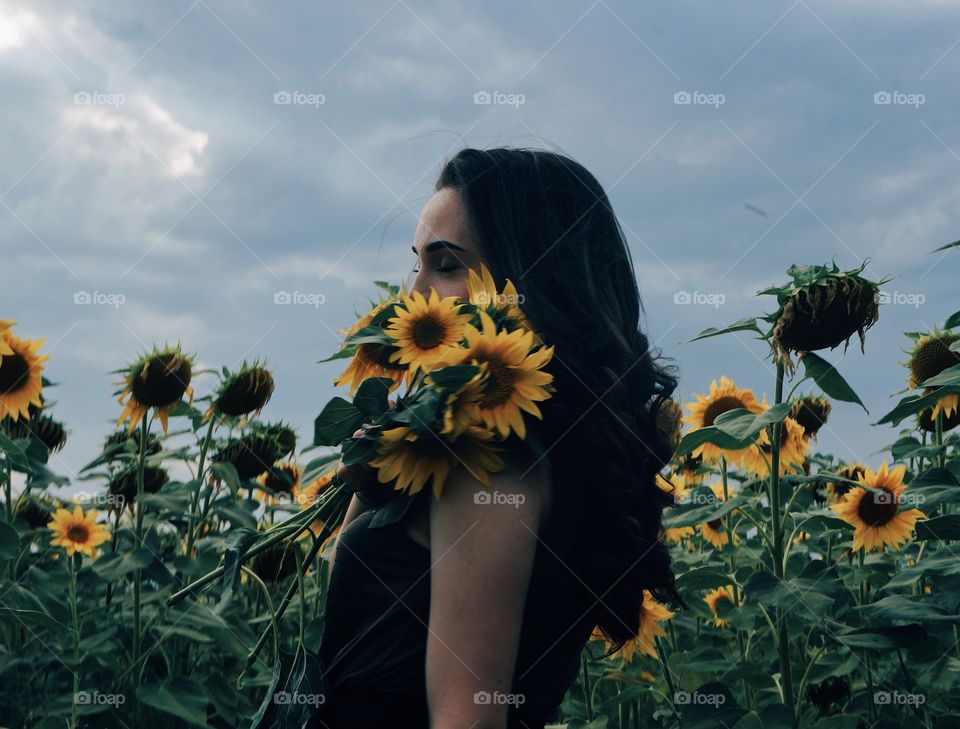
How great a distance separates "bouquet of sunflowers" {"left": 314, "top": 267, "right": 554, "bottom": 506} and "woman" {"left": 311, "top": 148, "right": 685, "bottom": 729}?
38 mm

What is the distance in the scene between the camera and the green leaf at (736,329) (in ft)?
6.69

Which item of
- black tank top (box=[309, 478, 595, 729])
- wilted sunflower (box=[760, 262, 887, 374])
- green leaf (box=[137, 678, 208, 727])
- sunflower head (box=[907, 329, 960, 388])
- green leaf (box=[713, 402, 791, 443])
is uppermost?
sunflower head (box=[907, 329, 960, 388])

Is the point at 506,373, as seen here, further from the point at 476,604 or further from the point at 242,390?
the point at 242,390

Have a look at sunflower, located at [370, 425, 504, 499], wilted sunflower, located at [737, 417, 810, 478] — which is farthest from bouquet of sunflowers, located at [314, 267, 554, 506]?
wilted sunflower, located at [737, 417, 810, 478]

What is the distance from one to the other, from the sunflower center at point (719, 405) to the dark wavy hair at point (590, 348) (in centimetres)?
127

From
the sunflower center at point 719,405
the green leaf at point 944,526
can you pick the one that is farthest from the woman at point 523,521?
the sunflower center at point 719,405

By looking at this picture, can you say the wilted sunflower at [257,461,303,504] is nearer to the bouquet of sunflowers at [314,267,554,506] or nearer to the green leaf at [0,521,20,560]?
the green leaf at [0,521,20,560]

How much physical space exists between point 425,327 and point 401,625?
475mm

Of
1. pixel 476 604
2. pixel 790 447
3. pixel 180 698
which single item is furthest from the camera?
pixel 790 447

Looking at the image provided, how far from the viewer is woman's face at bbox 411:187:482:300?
1581 mm

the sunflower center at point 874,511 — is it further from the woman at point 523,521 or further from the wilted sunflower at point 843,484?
the woman at point 523,521

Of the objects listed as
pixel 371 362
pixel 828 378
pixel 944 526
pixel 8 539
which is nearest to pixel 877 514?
pixel 944 526

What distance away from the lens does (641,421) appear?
168cm

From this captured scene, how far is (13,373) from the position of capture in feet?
9.36
